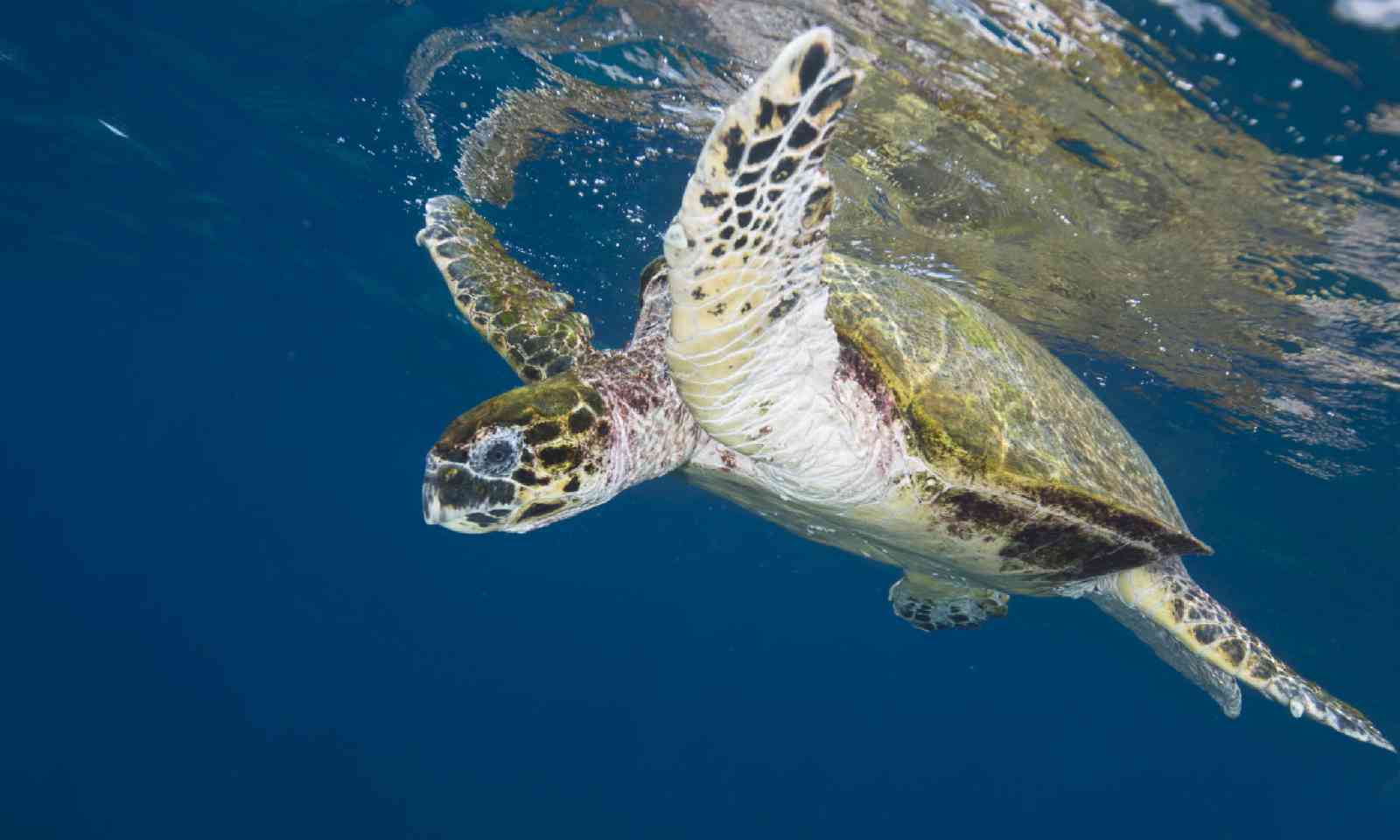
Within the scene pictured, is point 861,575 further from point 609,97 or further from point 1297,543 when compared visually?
point 609,97

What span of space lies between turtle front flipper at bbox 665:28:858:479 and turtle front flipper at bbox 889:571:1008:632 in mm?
3770

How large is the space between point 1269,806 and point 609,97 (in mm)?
87469

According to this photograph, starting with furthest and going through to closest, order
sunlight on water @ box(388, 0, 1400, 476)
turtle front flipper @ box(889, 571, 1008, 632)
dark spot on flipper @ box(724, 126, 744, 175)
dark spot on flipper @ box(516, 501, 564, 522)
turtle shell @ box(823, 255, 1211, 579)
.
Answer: turtle front flipper @ box(889, 571, 1008, 632) → sunlight on water @ box(388, 0, 1400, 476) → turtle shell @ box(823, 255, 1211, 579) → dark spot on flipper @ box(516, 501, 564, 522) → dark spot on flipper @ box(724, 126, 744, 175)

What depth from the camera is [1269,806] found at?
63.1 meters

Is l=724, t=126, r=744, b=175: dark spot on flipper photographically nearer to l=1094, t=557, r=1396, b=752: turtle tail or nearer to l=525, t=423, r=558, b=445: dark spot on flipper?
l=525, t=423, r=558, b=445: dark spot on flipper

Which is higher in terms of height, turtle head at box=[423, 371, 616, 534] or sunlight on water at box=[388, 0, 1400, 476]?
sunlight on water at box=[388, 0, 1400, 476]

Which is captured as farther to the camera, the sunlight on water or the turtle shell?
the sunlight on water

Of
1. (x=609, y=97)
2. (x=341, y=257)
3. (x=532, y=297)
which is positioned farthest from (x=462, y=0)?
(x=341, y=257)

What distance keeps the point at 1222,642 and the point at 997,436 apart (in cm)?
252

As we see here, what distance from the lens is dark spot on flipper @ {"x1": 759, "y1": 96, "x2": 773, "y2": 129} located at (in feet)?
5.43

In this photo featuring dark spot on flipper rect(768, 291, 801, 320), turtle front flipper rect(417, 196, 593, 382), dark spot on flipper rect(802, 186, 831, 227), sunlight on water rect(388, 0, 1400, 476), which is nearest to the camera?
dark spot on flipper rect(802, 186, 831, 227)

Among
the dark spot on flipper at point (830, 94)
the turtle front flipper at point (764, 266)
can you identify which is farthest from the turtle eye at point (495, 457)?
the dark spot on flipper at point (830, 94)

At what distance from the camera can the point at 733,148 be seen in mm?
1772

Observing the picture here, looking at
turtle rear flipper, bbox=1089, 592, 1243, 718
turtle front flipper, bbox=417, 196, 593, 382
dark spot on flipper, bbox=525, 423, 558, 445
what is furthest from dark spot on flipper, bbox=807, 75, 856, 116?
turtle rear flipper, bbox=1089, 592, 1243, 718
